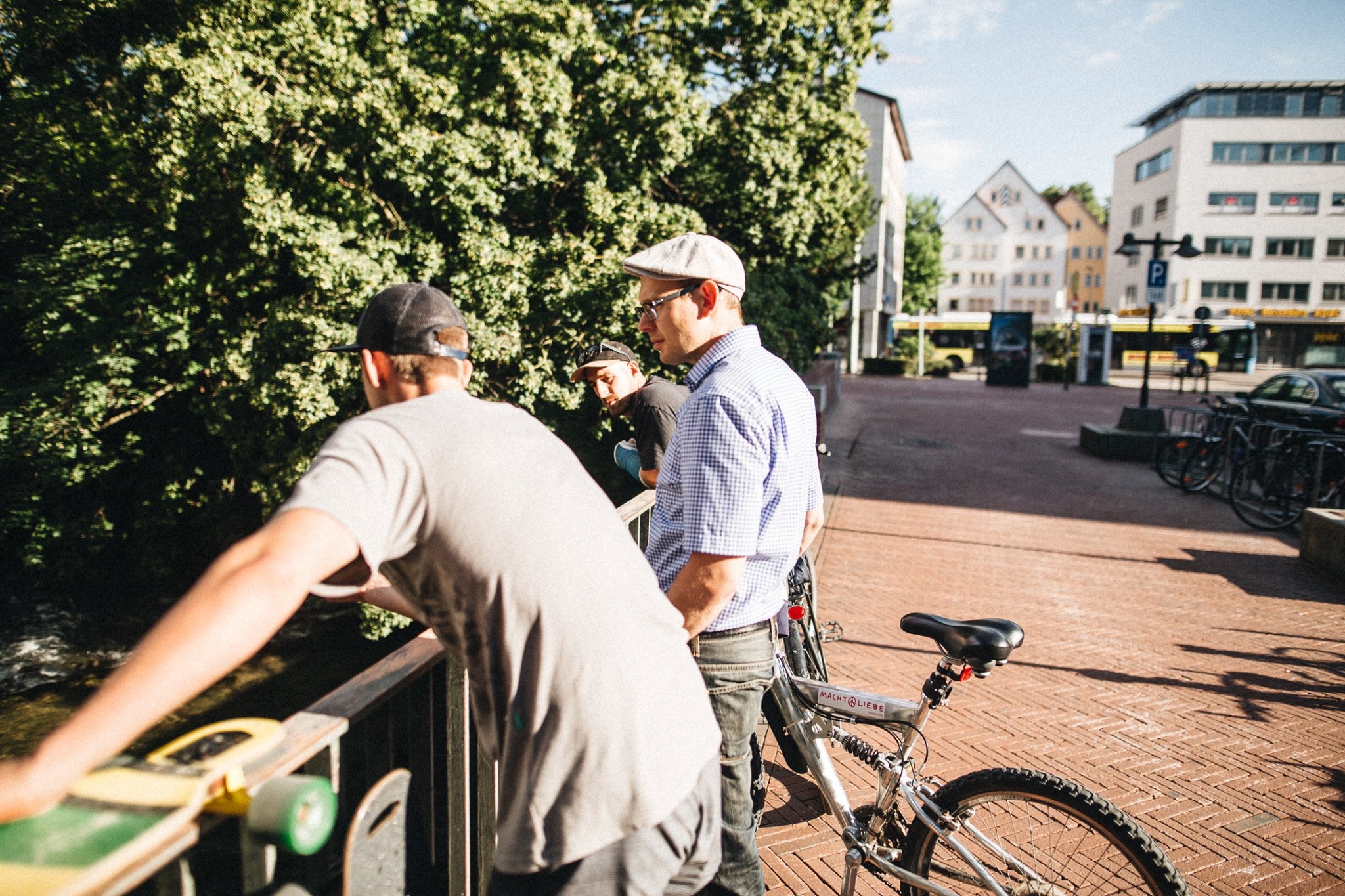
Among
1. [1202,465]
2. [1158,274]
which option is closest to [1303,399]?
[1202,465]

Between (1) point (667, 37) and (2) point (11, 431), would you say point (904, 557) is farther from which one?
(2) point (11, 431)

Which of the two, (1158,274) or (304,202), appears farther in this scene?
(1158,274)

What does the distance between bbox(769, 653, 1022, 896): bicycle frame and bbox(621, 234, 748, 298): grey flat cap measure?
1.22 m

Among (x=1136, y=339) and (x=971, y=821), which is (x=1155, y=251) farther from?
(x=1136, y=339)

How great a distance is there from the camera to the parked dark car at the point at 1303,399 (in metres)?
11.8

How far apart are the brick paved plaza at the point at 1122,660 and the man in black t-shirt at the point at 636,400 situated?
62.9 inches

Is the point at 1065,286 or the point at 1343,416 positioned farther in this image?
the point at 1065,286

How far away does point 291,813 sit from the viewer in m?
1.16

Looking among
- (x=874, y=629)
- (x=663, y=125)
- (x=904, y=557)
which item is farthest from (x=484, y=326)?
(x=874, y=629)

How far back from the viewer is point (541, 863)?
135 cm

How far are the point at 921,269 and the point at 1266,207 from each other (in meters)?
21.1

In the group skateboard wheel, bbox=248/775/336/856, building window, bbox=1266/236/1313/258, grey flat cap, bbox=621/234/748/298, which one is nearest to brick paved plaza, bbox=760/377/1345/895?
grey flat cap, bbox=621/234/748/298

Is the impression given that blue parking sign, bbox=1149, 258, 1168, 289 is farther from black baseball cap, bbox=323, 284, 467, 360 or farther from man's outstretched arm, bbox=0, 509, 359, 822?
man's outstretched arm, bbox=0, 509, 359, 822

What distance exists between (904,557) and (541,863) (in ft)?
24.1
